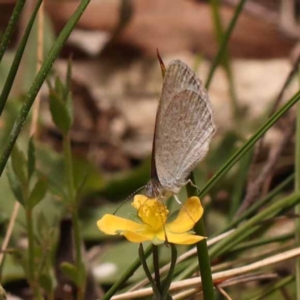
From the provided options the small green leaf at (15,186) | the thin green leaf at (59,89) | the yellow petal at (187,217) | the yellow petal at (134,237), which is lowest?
the yellow petal at (134,237)

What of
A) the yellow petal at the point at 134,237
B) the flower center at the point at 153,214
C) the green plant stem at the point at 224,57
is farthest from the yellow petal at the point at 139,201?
the green plant stem at the point at 224,57

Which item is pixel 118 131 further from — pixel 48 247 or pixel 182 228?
pixel 182 228

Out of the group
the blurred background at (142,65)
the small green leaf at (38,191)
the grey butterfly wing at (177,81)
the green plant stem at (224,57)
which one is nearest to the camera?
the grey butterfly wing at (177,81)

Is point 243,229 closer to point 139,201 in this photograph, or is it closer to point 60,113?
point 139,201

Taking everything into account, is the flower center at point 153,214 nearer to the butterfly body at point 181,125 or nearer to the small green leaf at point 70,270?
Answer: the butterfly body at point 181,125

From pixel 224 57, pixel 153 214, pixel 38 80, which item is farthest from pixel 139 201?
pixel 224 57

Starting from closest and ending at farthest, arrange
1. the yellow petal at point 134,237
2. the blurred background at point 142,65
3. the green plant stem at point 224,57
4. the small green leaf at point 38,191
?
the yellow petal at point 134,237
the small green leaf at point 38,191
the green plant stem at point 224,57
the blurred background at point 142,65

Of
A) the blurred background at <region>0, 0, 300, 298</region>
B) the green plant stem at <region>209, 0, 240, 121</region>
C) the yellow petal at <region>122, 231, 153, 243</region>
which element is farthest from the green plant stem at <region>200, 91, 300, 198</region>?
the blurred background at <region>0, 0, 300, 298</region>
